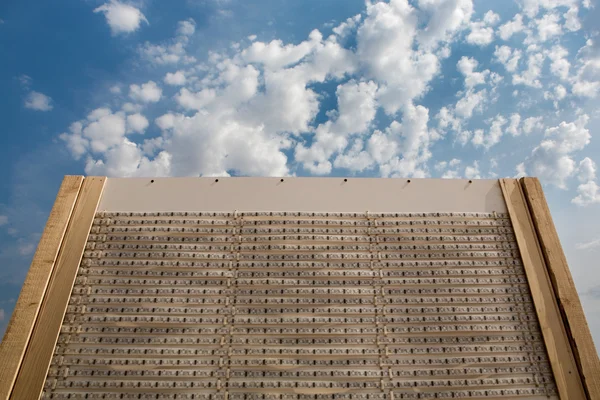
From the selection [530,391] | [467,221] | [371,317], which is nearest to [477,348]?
[530,391]

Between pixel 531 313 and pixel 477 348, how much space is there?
1.03 metres

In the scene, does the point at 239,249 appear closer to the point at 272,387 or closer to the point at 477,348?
the point at 272,387

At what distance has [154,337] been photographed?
5.38m

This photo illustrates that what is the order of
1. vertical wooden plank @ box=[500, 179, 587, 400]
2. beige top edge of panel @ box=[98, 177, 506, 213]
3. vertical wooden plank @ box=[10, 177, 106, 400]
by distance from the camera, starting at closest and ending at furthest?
vertical wooden plank @ box=[10, 177, 106, 400] < vertical wooden plank @ box=[500, 179, 587, 400] < beige top edge of panel @ box=[98, 177, 506, 213]

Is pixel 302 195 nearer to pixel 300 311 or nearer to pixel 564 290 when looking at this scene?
pixel 300 311

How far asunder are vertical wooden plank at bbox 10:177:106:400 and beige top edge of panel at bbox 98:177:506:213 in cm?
29

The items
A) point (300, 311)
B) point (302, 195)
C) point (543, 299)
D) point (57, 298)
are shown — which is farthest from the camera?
point (302, 195)

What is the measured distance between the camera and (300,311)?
5590 mm

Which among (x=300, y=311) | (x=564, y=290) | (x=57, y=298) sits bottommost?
(x=300, y=311)

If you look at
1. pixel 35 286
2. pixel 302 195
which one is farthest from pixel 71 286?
pixel 302 195

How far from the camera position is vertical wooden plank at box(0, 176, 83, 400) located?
5207 mm

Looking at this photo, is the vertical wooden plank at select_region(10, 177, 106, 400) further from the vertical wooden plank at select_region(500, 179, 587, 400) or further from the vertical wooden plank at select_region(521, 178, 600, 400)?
the vertical wooden plank at select_region(521, 178, 600, 400)

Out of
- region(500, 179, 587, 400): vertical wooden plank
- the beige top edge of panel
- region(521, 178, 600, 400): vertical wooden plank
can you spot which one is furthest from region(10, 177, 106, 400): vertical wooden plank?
region(521, 178, 600, 400): vertical wooden plank

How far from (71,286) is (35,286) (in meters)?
0.50
